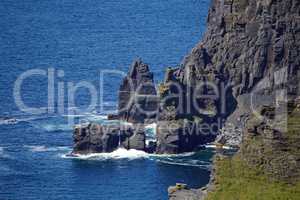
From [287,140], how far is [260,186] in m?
6.44

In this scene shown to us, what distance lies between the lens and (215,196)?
7682 inches

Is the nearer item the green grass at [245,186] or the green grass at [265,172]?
the green grass at [245,186]

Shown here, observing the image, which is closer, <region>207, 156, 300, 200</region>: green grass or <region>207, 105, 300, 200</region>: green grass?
<region>207, 156, 300, 200</region>: green grass

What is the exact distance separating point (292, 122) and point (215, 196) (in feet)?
42.6

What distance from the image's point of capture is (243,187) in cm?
19412

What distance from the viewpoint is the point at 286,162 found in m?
194

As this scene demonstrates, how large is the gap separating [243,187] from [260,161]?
4.14 meters

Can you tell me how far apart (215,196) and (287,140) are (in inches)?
434

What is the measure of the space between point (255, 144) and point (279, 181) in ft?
18.8

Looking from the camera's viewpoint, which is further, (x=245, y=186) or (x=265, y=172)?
(x=265, y=172)

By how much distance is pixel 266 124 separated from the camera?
19638 centimetres

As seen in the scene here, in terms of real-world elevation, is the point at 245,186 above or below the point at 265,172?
below

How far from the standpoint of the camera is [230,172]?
198m

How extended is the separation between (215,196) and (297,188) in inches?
397
